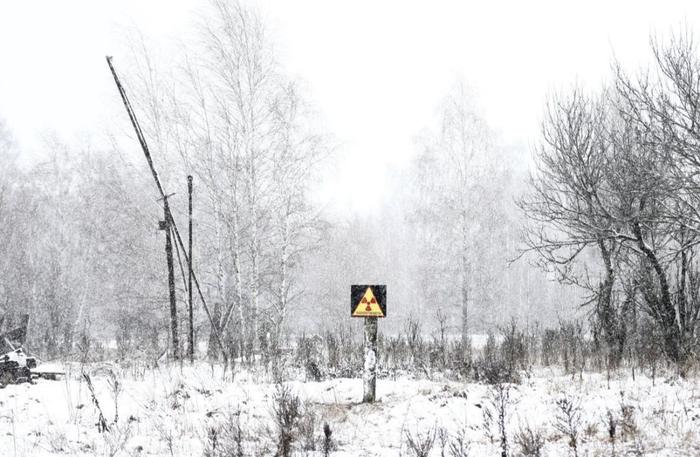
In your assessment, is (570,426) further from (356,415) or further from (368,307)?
(368,307)

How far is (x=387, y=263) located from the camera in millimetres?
34406

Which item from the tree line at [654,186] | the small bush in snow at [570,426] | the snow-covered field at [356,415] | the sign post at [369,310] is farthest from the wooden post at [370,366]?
the tree line at [654,186]

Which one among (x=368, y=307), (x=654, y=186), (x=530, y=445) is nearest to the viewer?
(x=530, y=445)

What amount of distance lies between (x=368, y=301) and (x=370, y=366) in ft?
2.36

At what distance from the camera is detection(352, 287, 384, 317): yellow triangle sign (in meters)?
5.91

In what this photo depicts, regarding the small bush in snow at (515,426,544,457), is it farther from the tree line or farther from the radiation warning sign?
the tree line

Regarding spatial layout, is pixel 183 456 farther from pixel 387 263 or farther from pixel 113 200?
pixel 387 263

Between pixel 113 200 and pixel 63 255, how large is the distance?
23.0 feet

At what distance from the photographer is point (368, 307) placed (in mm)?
5930

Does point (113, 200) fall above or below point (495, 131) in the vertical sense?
below

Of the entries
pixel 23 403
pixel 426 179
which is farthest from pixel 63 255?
pixel 23 403

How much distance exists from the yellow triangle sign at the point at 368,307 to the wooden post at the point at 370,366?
0.49ft

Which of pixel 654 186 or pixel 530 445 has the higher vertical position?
pixel 654 186

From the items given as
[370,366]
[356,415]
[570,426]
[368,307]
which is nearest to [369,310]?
[368,307]
